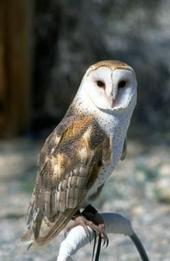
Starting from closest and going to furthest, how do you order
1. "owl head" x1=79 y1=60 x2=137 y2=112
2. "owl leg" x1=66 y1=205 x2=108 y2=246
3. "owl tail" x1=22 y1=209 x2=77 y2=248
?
1. "owl head" x1=79 y1=60 x2=137 y2=112
2. "owl leg" x1=66 y1=205 x2=108 y2=246
3. "owl tail" x1=22 y1=209 x2=77 y2=248

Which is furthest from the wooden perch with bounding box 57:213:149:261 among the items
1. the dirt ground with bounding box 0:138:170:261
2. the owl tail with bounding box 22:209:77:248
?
the dirt ground with bounding box 0:138:170:261

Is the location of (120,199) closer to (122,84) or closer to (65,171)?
(65,171)

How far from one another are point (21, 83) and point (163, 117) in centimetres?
132

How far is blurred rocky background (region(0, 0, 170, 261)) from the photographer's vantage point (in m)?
7.08

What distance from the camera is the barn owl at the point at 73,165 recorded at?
2.52 meters

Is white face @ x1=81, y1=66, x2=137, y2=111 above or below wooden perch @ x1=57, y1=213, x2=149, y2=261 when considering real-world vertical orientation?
above

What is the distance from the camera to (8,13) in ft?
26.2

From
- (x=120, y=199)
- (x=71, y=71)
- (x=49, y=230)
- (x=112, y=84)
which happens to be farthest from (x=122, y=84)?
(x=71, y=71)

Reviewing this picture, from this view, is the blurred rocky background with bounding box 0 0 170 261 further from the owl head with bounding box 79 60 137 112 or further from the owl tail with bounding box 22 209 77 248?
the owl head with bounding box 79 60 137 112

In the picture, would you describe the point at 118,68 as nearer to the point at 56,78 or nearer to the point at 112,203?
the point at 112,203

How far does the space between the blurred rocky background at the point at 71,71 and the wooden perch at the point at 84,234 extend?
4231 mm

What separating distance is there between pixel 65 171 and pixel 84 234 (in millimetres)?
402

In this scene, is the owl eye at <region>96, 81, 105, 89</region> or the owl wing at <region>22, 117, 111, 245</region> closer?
the owl eye at <region>96, 81, 105, 89</region>

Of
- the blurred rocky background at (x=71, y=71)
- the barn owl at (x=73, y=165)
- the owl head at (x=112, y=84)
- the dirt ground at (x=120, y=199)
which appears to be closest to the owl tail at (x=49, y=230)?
the barn owl at (x=73, y=165)
